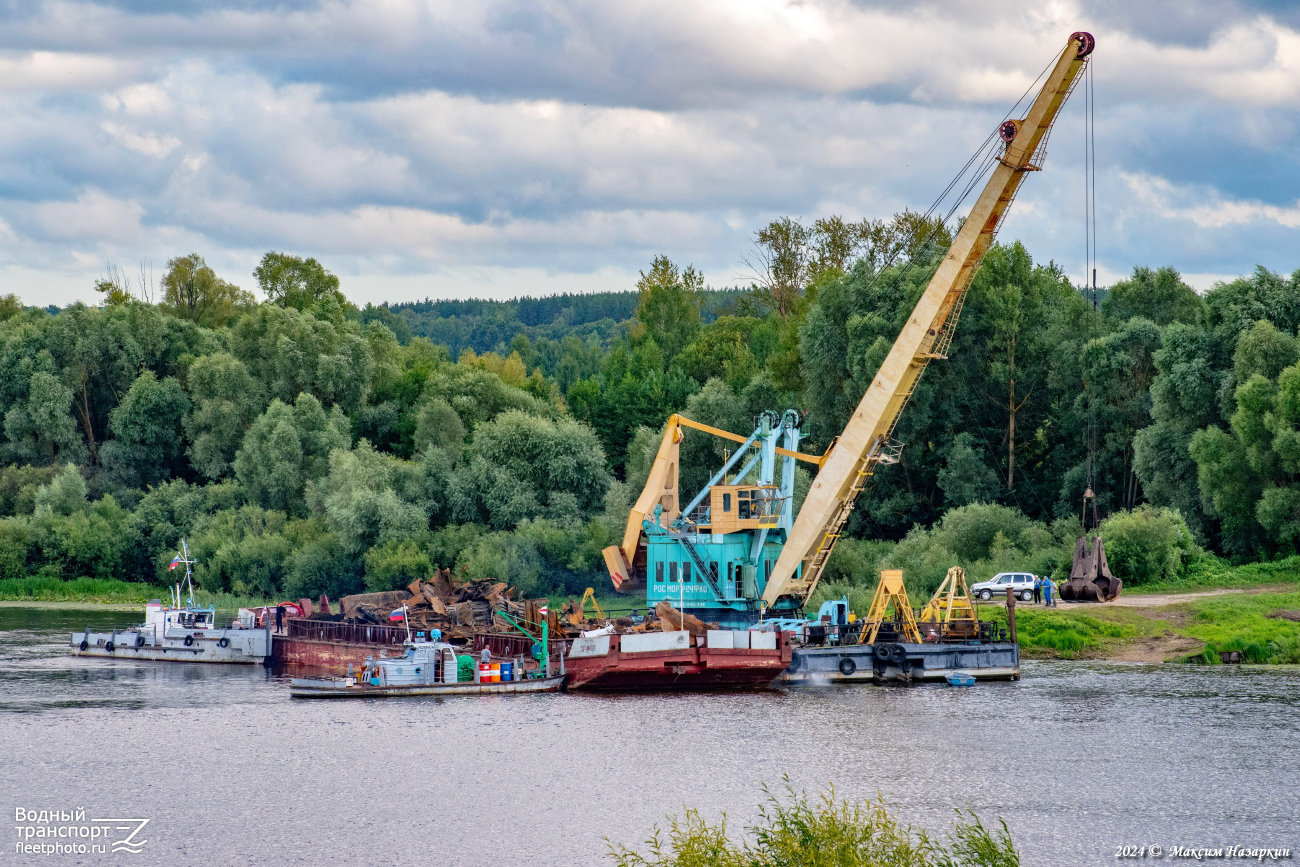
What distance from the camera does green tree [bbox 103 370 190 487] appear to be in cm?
9306

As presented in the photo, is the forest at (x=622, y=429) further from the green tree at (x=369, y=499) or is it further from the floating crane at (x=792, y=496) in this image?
the floating crane at (x=792, y=496)

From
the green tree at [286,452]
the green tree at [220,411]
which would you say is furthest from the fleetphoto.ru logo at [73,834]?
the green tree at [220,411]

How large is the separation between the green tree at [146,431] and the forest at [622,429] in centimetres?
15

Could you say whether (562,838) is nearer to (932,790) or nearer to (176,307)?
(932,790)

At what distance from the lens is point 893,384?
4828cm

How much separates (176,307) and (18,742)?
Answer: 79.8 meters

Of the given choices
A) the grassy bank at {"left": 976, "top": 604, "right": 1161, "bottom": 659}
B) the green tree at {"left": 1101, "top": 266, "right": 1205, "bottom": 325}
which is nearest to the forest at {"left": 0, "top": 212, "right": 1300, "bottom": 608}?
the green tree at {"left": 1101, "top": 266, "right": 1205, "bottom": 325}

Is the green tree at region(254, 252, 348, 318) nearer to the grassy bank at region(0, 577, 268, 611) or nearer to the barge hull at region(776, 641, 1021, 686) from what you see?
the grassy bank at region(0, 577, 268, 611)

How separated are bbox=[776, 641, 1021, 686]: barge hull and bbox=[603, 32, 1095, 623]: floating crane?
16.3 feet

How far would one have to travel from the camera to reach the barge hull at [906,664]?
4338 cm

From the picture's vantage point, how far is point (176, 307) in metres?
112

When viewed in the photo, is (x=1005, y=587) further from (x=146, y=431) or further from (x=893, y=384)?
(x=146, y=431)

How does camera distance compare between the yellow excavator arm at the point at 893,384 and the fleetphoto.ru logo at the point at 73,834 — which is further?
the yellow excavator arm at the point at 893,384

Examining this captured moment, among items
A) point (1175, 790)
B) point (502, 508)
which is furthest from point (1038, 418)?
point (1175, 790)
